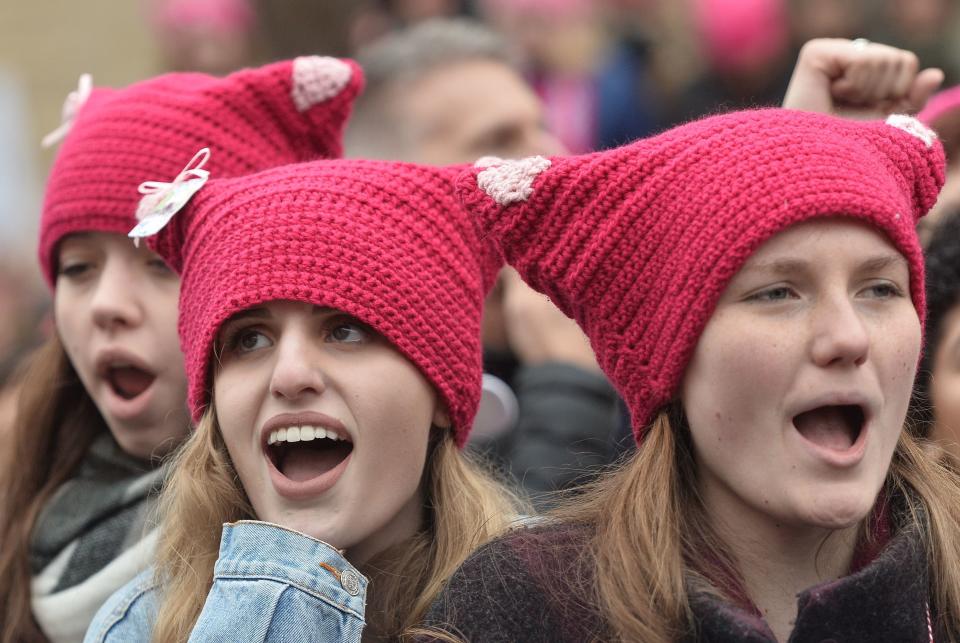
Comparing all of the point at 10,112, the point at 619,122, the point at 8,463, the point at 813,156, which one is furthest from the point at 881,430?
the point at 10,112

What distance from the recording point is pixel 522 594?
2.44 meters

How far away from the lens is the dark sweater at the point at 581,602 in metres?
2.29

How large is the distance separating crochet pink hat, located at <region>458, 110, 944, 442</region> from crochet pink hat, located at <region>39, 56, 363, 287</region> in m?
0.91

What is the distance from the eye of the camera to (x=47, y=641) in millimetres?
3416

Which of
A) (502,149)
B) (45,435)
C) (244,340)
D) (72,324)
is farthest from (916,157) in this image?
(502,149)

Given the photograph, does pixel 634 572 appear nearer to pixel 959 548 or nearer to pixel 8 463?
pixel 959 548

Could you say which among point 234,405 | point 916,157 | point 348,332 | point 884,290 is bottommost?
point 234,405

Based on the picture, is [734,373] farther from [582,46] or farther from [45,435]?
[582,46]

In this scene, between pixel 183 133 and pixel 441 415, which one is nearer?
pixel 441 415

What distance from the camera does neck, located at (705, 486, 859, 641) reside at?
8.11ft

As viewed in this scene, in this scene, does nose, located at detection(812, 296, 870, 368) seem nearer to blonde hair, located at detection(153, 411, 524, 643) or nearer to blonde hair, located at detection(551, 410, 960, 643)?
blonde hair, located at detection(551, 410, 960, 643)

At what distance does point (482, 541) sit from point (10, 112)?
692cm

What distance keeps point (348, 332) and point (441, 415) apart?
0.28 metres

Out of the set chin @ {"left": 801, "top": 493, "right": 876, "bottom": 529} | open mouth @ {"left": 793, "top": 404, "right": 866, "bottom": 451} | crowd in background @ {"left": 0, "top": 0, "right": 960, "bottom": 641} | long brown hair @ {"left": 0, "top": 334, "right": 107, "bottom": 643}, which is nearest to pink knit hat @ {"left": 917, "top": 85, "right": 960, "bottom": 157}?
crowd in background @ {"left": 0, "top": 0, "right": 960, "bottom": 641}
